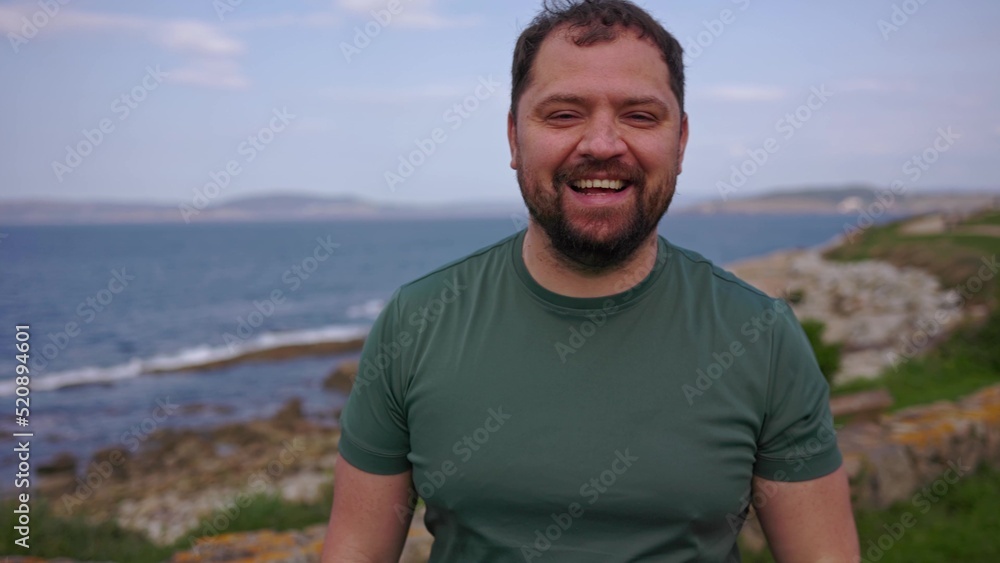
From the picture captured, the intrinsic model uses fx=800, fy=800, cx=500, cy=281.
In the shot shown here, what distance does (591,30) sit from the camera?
192 cm

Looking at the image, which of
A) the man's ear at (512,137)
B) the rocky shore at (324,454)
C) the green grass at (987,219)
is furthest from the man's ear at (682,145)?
the green grass at (987,219)

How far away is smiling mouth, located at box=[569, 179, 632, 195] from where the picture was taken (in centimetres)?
190

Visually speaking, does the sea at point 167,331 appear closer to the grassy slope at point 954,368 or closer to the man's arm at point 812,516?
the man's arm at point 812,516

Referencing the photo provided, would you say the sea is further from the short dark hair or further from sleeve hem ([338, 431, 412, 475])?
sleeve hem ([338, 431, 412, 475])

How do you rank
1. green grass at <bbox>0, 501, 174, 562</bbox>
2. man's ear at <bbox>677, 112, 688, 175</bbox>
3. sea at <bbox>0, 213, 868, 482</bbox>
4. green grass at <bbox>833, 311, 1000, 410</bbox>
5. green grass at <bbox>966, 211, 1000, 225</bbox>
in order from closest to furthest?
man's ear at <bbox>677, 112, 688, 175</bbox>, green grass at <bbox>0, 501, 174, 562</bbox>, green grass at <bbox>833, 311, 1000, 410</bbox>, sea at <bbox>0, 213, 868, 482</bbox>, green grass at <bbox>966, 211, 1000, 225</bbox>

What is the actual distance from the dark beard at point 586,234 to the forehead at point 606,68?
0.62ft

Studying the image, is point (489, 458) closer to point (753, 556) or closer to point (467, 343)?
point (467, 343)

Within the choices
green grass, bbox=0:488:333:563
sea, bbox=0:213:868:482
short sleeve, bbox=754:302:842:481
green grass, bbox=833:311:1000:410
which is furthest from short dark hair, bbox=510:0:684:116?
green grass, bbox=833:311:1000:410

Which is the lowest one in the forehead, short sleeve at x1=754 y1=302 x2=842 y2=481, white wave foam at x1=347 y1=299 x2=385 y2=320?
white wave foam at x1=347 y1=299 x2=385 y2=320

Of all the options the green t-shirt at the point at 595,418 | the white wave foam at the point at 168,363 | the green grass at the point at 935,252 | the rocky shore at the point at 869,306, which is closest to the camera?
the green t-shirt at the point at 595,418

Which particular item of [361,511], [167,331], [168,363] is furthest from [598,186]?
[167,331]

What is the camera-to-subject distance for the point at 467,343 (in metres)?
1.94

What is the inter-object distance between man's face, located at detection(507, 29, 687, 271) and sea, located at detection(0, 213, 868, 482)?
137 cm

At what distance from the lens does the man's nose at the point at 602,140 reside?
1.85 meters
